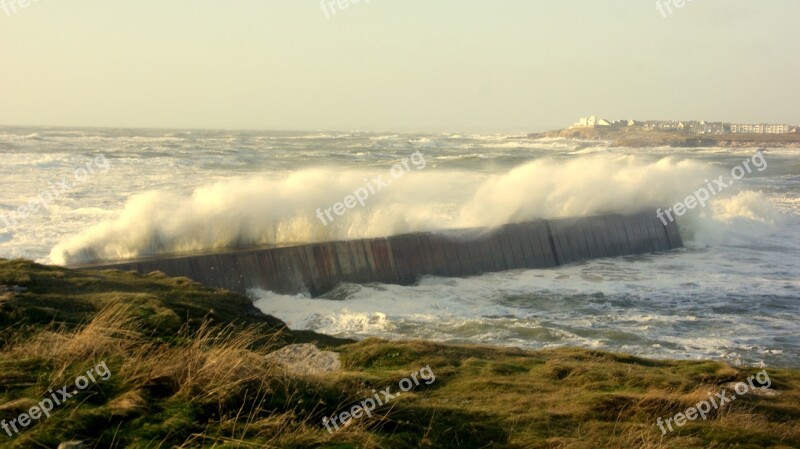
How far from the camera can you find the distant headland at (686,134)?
107062 mm

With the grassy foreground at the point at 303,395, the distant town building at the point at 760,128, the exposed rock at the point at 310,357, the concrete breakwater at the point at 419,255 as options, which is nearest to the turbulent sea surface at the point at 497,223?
the concrete breakwater at the point at 419,255

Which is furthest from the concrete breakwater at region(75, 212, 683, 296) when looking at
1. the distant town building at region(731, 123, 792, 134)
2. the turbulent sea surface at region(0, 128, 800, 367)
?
the distant town building at region(731, 123, 792, 134)

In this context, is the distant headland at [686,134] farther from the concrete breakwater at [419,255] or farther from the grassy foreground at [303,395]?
the grassy foreground at [303,395]

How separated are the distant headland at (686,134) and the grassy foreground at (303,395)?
334ft

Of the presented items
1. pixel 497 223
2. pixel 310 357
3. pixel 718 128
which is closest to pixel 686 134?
pixel 718 128

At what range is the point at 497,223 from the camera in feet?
74.2

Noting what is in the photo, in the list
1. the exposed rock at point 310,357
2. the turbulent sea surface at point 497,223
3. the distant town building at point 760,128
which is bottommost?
the distant town building at point 760,128

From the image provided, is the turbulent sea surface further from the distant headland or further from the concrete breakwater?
the distant headland

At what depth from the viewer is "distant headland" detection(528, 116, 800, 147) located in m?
107

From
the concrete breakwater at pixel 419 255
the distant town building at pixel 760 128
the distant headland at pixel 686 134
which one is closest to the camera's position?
the concrete breakwater at pixel 419 255

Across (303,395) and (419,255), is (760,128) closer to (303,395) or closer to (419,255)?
(419,255)

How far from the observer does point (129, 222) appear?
17.1 metres

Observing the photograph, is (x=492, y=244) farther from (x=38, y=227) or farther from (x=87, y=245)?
(x=38, y=227)

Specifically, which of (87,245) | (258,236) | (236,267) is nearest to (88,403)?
(236,267)
